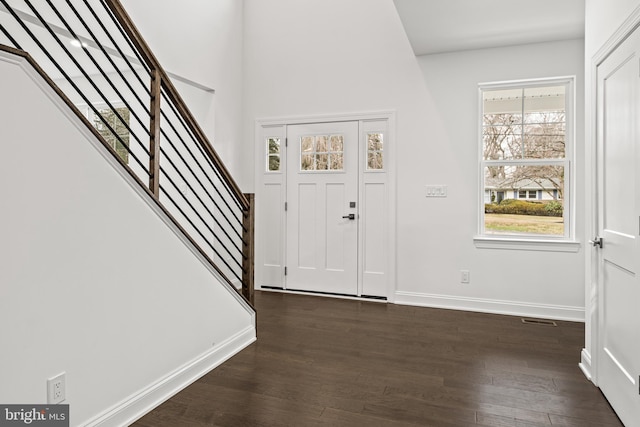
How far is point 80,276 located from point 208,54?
3441mm

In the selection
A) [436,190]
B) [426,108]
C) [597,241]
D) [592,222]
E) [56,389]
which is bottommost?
[56,389]

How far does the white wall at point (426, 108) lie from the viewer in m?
3.98

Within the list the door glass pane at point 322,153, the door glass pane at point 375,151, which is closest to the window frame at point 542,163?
the door glass pane at point 375,151

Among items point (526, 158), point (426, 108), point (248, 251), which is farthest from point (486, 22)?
point (248, 251)

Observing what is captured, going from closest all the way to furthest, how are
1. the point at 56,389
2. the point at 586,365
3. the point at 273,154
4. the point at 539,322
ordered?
the point at 56,389, the point at 586,365, the point at 539,322, the point at 273,154

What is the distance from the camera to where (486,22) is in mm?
3455

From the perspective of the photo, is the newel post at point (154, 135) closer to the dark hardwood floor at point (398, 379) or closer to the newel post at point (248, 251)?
the newel post at point (248, 251)

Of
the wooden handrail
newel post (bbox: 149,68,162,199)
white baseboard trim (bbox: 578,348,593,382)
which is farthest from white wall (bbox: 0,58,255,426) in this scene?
white baseboard trim (bbox: 578,348,593,382)

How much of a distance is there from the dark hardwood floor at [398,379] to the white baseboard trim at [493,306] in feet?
0.76

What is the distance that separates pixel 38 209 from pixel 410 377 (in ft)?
7.35

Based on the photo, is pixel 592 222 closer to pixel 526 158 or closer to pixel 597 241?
pixel 597 241

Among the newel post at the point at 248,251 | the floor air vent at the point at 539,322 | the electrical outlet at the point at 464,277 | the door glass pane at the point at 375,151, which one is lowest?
the floor air vent at the point at 539,322

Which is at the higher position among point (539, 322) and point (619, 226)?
point (619, 226)

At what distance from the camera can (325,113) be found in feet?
15.5
